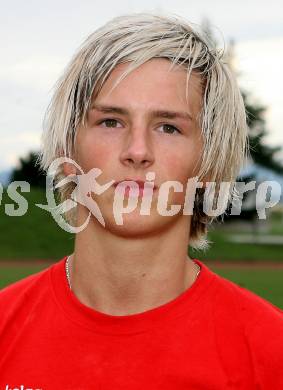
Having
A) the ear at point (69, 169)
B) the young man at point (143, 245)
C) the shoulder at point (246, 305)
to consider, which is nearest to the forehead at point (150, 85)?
the young man at point (143, 245)

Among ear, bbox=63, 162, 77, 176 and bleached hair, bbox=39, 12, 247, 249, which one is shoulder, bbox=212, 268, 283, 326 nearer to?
bleached hair, bbox=39, 12, 247, 249

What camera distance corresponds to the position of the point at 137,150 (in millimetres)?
2875

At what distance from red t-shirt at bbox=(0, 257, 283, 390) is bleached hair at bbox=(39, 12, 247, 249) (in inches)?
20.7

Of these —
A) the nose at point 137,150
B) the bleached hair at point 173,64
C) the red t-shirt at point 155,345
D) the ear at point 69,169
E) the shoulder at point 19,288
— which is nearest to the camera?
the nose at point 137,150

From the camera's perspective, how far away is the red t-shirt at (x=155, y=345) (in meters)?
2.98

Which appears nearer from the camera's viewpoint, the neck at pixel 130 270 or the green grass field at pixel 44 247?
the neck at pixel 130 270

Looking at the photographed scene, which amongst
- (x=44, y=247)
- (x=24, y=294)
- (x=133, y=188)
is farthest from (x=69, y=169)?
(x=44, y=247)

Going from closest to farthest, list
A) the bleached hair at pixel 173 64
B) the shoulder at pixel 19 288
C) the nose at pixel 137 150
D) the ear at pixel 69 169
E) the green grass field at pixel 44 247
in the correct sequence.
Result: the nose at pixel 137 150
the bleached hair at pixel 173 64
the ear at pixel 69 169
the shoulder at pixel 19 288
the green grass field at pixel 44 247

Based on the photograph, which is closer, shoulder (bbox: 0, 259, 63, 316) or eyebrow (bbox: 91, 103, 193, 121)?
eyebrow (bbox: 91, 103, 193, 121)

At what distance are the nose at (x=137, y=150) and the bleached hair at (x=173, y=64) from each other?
0.24 meters

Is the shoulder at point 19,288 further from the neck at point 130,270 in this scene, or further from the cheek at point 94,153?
the cheek at point 94,153

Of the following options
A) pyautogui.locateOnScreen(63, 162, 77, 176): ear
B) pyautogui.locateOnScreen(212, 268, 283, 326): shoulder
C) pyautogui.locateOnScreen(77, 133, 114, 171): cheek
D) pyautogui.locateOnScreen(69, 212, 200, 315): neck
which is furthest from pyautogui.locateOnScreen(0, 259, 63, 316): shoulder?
pyautogui.locateOnScreen(212, 268, 283, 326): shoulder

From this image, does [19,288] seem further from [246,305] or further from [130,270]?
[246,305]

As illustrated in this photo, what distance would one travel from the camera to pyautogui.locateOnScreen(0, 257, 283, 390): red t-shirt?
9.77 ft
